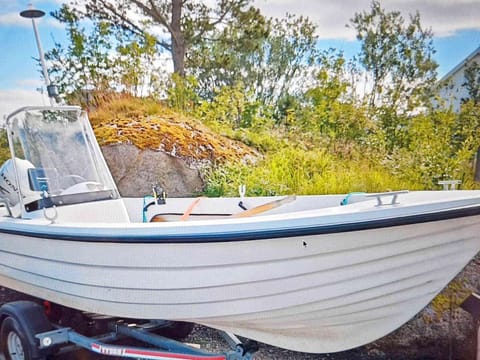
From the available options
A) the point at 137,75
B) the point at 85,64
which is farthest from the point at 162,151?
the point at 85,64

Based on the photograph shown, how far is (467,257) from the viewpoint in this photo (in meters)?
2.09

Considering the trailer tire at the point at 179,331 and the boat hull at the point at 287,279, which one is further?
the trailer tire at the point at 179,331

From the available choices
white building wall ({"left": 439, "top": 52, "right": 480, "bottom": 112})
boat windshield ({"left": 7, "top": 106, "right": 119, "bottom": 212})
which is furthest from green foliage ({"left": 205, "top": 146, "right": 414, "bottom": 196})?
boat windshield ({"left": 7, "top": 106, "right": 119, "bottom": 212})

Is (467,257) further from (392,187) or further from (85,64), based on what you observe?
(85,64)

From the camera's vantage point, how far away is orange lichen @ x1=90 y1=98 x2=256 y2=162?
18.3 ft

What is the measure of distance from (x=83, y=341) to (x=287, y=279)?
49.5 inches

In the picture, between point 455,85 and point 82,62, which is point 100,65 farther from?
point 455,85

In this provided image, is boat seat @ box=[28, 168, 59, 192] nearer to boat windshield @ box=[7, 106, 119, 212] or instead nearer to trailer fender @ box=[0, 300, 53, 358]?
boat windshield @ box=[7, 106, 119, 212]

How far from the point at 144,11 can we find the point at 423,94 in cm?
518

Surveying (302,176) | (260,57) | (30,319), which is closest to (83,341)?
(30,319)

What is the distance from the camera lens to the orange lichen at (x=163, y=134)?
558cm

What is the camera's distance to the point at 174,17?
27.3 ft

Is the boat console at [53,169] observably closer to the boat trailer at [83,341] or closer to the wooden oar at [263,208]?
the boat trailer at [83,341]

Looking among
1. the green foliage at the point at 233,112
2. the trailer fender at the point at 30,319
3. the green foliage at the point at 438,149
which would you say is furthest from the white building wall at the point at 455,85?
the trailer fender at the point at 30,319
